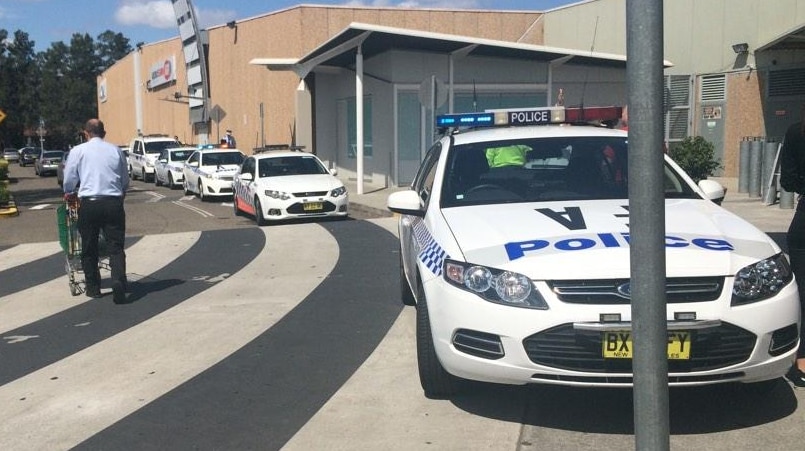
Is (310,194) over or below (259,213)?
over

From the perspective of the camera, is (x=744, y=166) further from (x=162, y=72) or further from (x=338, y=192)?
(x=162, y=72)

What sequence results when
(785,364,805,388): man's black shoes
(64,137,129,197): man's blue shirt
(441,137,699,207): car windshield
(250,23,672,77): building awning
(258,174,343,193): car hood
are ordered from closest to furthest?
(785,364,805,388): man's black shoes
(441,137,699,207): car windshield
(64,137,129,197): man's blue shirt
(258,174,343,193): car hood
(250,23,672,77): building awning

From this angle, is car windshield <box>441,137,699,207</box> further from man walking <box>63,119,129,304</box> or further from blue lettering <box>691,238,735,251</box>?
man walking <box>63,119,129,304</box>

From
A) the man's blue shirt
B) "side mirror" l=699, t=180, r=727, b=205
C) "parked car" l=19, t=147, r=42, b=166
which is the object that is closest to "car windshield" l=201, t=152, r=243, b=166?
the man's blue shirt

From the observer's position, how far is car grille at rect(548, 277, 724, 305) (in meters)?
4.12

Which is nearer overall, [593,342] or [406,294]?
[593,342]

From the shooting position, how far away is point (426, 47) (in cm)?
A: 2255

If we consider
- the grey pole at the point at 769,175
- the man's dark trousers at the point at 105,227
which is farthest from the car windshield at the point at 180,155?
the man's dark trousers at the point at 105,227

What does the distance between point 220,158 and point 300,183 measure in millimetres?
8309

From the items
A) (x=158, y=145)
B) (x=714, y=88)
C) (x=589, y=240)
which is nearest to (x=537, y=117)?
(x=589, y=240)

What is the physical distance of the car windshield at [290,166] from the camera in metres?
16.8

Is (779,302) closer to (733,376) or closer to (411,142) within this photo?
(733,376)

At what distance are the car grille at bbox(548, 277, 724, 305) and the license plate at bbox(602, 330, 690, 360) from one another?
16 centimetres

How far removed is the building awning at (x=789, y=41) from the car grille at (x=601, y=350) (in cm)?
1605
